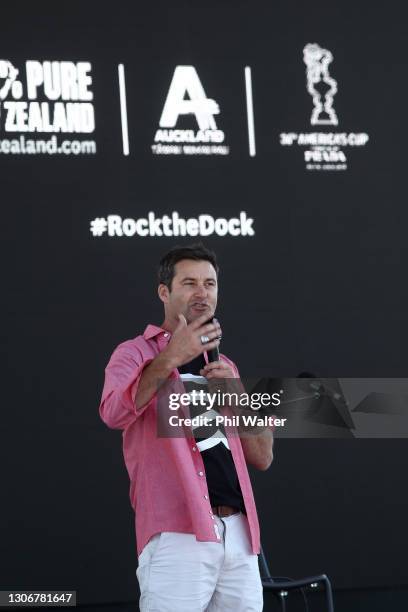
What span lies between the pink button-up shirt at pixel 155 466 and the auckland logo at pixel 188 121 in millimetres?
2495

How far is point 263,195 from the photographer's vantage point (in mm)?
4785

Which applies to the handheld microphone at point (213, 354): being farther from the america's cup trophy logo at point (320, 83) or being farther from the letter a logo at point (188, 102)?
the america's cup trophy logo at point (320, 83)

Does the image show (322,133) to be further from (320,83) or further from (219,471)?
(219,471)

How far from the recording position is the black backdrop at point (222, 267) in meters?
4.55

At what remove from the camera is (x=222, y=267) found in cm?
473

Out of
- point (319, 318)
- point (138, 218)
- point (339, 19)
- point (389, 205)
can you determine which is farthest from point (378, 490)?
point (339, 19)

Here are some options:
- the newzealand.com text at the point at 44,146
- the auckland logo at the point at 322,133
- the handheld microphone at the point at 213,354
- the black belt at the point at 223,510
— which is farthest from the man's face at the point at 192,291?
the auckland logo at the point at 322,133

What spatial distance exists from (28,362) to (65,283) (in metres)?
0.39

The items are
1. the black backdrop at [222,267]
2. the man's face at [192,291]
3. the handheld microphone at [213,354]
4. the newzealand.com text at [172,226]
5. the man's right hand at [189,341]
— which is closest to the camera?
the man's right hand at [189,341]

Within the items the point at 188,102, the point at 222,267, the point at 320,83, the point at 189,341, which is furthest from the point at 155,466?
the point at 320,83

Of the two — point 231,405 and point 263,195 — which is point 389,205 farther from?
point 231,405

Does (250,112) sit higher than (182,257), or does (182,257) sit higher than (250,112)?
(250,112)

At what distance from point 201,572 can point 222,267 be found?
2.63m

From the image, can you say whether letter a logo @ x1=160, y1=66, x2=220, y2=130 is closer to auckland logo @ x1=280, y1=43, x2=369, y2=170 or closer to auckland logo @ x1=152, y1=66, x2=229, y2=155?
auckland logo @ x1=152, y1=66, x2=229, y2=155
